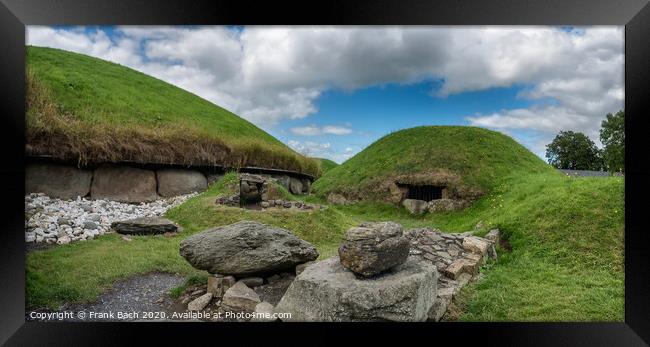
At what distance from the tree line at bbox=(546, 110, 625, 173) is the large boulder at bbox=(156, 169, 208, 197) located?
8381mm

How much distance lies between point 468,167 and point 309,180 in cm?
638

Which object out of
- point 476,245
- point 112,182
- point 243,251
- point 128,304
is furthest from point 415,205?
point 128,304

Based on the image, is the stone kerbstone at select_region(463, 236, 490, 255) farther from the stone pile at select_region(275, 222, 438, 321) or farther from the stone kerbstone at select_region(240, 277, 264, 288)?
the stone kerbstone at select_region(240, 277, 264, 288)

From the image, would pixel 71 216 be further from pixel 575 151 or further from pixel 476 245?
pixel 575 151

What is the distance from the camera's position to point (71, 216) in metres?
6.61

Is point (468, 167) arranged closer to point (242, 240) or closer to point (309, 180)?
point (309, 180)

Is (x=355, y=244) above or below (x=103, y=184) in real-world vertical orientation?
below

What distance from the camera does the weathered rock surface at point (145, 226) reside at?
6973 millimetres

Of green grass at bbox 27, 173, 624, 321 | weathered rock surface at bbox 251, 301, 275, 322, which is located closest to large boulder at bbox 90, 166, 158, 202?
green grass at bbox 27, 173, 624, 321

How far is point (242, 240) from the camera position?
5.13 metres

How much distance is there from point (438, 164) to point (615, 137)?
8.44m

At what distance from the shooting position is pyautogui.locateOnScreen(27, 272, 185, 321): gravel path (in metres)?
4.74
